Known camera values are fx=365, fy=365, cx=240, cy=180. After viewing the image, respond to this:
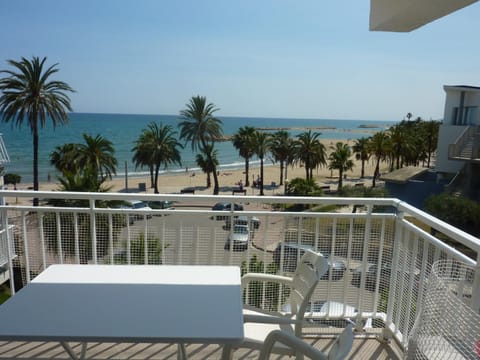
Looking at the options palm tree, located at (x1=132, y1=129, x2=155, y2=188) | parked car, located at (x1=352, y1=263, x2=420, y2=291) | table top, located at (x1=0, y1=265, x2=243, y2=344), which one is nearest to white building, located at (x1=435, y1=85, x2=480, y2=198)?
parked car, located at (x1=352, y1=263, x2=420, y2=291)

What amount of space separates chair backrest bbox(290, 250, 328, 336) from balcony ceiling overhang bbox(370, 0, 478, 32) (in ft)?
4.56

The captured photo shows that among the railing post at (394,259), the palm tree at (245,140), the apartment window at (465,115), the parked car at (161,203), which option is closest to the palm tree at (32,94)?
the parked car at (161,203)

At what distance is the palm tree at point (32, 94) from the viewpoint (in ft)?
53.4

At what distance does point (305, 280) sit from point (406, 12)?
156cm

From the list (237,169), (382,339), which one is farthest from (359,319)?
(237,169)

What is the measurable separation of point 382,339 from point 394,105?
268 feet

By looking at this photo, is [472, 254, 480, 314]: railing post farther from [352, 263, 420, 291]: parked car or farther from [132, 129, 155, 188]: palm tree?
[132, 129, 155, 188]: palm tree

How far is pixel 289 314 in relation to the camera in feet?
6.92

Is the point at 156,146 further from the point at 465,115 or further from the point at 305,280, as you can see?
the point at 305,280

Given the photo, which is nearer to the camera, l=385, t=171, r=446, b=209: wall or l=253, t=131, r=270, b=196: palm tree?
l=385, t=171, r=446, b=209: wall

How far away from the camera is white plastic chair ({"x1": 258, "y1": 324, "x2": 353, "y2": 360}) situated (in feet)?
4.08

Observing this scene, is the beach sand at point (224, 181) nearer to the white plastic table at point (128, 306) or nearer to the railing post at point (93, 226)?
the railing post at point (93, 226)

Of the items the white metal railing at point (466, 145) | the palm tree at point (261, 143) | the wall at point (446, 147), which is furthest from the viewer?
the palm tree at point (261, 143)

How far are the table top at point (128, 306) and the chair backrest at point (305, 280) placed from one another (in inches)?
13.5
